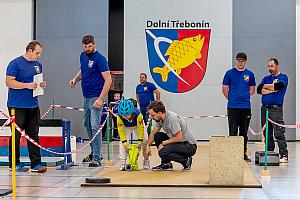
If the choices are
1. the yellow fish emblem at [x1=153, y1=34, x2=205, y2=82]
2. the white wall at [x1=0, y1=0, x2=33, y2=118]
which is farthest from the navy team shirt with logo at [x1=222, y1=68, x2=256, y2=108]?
the white wall at [x1=0, y1=0, x2=33, y2=118]

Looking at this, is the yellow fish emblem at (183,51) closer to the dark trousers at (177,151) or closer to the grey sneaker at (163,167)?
the grey sneaker at (163,167)

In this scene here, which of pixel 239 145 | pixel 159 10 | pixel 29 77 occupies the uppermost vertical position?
pixel 159 10

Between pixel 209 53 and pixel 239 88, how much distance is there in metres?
5.36

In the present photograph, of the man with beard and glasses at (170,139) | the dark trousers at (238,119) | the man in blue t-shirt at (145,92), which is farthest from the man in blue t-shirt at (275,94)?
the man in blue t-shirt at (145,92)

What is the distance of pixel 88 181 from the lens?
6930mm

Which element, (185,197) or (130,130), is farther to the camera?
(130,130)

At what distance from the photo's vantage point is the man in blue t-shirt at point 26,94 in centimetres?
807

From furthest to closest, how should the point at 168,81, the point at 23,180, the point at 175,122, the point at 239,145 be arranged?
the point at 168,81
the point at 175,122
the point at 23,180
the point at 239,145

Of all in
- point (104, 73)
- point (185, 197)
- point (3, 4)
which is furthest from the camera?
point (3, 4)

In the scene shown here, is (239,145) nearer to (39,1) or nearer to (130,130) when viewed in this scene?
(130,130)

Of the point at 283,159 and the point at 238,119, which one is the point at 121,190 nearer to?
the point at 238,119

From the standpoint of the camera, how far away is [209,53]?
1506 centimetres

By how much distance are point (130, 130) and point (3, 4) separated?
9.51m

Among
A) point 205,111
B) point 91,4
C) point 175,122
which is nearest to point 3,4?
point 91,4
